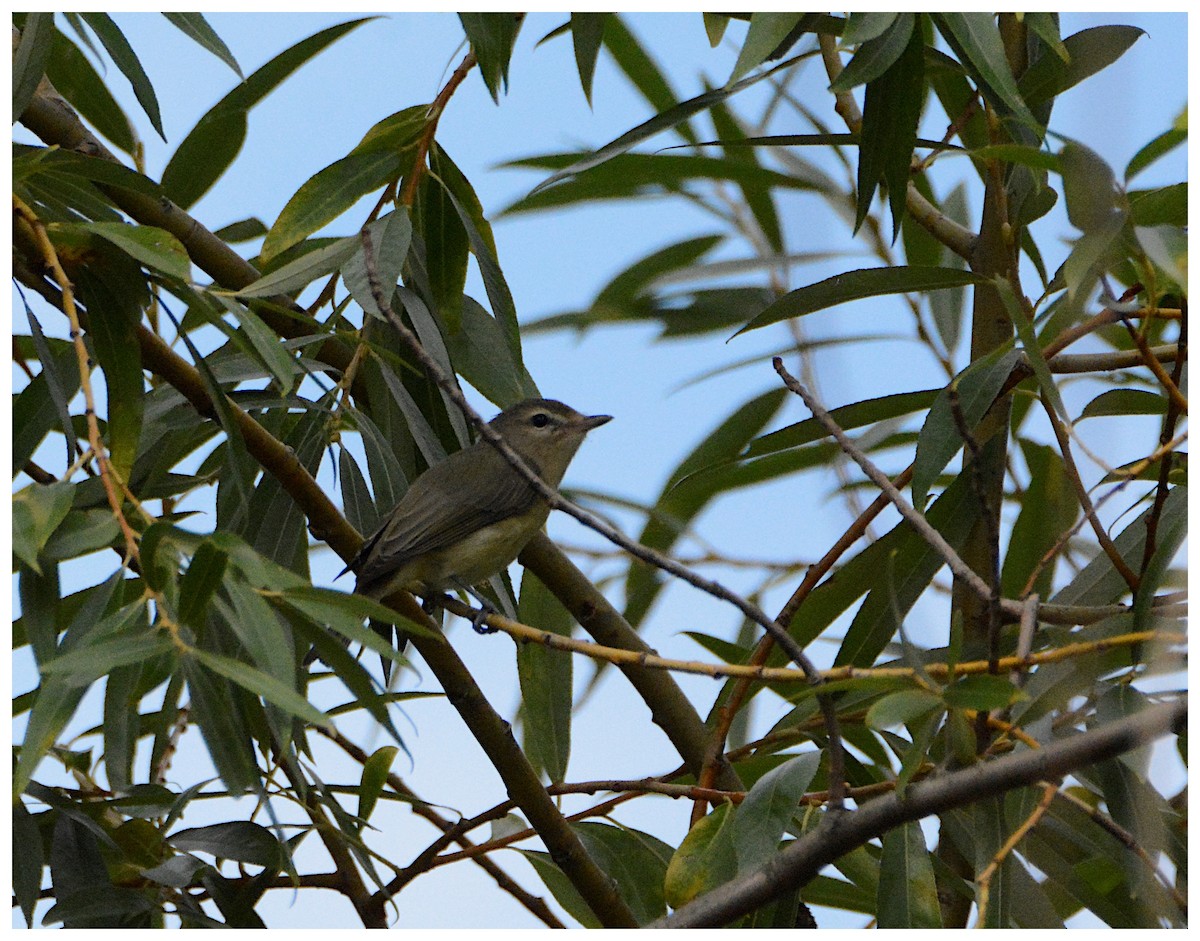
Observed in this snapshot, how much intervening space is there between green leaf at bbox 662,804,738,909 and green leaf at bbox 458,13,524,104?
2.90 feet

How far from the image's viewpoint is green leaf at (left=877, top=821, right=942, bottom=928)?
1.42m

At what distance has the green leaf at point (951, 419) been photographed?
152 cm

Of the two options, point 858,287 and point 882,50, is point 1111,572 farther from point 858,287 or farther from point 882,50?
point 882,50

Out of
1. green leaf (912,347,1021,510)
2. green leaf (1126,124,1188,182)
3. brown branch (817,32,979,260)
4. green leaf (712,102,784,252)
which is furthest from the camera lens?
green leaf (712,102,784,252)

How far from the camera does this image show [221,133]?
77.9 inches

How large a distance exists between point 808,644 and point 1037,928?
530 mm

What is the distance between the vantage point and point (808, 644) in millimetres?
1909

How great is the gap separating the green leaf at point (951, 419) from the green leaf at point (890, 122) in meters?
0.22

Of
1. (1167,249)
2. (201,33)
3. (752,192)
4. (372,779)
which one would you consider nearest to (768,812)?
(372,779)

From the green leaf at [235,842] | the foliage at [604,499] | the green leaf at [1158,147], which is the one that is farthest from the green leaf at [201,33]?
the green leaf at [1158,147]

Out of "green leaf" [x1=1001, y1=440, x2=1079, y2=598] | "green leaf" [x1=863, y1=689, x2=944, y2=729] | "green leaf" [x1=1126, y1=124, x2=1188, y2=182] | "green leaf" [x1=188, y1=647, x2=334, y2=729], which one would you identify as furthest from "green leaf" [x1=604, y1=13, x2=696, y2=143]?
"green leaf" [x1=188, y1=647, x2=334, y2=729]

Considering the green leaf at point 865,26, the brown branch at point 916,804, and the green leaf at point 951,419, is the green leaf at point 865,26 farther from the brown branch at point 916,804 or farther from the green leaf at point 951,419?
the brown branch at point 916,804

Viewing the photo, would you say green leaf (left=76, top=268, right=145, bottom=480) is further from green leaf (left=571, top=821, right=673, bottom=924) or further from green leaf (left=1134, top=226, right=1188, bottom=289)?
green leaf (left=1134, top=226, right=1188, bottom=289)

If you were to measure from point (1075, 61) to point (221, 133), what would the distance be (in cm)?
122
